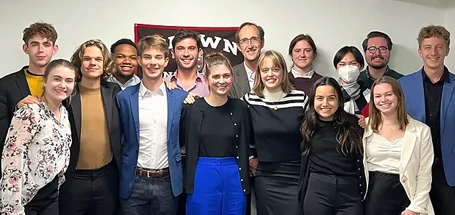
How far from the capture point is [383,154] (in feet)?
9.62

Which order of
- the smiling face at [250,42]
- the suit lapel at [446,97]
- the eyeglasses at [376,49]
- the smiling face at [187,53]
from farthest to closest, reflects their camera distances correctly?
→ the eyeglasses at [376,49], the smiling face at [250,42], the smiling face at [187,53], the suit lapel at [446,97]

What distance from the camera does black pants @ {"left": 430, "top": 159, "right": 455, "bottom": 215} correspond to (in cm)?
312

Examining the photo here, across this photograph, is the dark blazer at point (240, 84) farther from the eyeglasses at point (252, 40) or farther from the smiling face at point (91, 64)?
the smiling face at point (91, 64)

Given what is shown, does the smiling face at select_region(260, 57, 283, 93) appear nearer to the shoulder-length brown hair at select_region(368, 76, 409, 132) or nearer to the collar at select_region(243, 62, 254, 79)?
the collar at select_region(243, 62, 254, 79)

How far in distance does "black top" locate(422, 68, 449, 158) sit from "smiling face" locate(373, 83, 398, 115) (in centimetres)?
42

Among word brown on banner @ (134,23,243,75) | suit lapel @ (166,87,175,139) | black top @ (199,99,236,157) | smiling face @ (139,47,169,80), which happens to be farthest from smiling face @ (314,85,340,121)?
word brown on banner @ (134,23,243,75)

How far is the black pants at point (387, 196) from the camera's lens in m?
2.90

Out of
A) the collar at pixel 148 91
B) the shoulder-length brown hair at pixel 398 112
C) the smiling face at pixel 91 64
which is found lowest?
the shoulder-length brown hair at pixel 398 112

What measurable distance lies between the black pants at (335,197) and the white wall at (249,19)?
64.1 inches

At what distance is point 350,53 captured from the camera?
3.88 m

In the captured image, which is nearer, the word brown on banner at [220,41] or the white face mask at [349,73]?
the white face mask at [349,73]

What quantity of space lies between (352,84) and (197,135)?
4.43ft

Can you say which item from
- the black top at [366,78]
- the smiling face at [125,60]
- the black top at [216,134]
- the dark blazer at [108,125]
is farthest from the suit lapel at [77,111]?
the black top at [366,78]

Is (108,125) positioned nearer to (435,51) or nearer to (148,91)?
(148,91)
